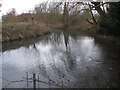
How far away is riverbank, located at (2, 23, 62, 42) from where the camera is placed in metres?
16.3

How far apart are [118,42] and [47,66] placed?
499cm

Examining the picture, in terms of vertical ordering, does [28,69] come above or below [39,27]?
below

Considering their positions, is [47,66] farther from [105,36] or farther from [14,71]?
[105,36]

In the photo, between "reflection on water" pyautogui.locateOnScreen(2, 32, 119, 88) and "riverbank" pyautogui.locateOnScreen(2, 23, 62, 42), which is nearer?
"reflection on water" pyautogui.locateOnScreen(2, 32, 119, 88)

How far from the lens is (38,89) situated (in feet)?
19.6

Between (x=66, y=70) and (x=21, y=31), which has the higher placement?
(x=21, y=31)

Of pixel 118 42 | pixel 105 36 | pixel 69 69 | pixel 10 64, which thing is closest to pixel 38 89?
pixel 69 69

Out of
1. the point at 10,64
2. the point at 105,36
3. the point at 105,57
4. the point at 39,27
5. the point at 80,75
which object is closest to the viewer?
the point at 80,75

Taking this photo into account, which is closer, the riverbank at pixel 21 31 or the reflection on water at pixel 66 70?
the reflection on water at pixel 66 70

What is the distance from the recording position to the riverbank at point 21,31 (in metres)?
16.3

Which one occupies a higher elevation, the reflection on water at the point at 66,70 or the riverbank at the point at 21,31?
the riverbank at the point at 21,31

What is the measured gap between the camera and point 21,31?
17.9 meters

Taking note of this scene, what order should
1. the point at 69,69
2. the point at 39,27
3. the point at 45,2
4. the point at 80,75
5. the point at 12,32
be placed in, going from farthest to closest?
the point at 39,27
the point at 12,32
the point at 45,2
the point at 69,69
the point at 80,75

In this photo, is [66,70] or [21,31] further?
[21,31]
